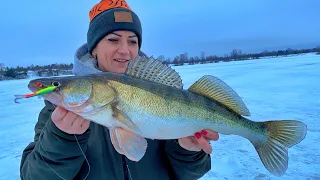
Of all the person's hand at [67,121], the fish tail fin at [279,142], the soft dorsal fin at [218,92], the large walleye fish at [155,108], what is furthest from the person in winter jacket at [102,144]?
the fish tail fin at [279,142]

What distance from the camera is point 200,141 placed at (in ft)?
6.45

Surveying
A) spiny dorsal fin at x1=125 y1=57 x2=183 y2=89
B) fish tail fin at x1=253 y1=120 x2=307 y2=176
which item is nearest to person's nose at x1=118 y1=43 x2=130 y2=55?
spiny dorsal fin at x1=125 y1=57 x2=183 y2=89

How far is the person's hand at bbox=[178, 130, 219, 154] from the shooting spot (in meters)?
1.97

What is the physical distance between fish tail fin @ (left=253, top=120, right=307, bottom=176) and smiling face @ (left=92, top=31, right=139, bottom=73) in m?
1.26

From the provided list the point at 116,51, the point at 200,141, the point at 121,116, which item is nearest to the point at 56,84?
the point at 121,116

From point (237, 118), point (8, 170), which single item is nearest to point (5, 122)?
point (8, 170)

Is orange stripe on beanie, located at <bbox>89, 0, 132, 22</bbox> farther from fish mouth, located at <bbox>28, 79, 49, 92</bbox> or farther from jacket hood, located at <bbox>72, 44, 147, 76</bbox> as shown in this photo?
fish mouth, located at <bbox>28, 79, 49, 92</bbox>

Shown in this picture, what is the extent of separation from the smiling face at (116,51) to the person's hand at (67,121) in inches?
32.1

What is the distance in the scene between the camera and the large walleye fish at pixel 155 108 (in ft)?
5.71

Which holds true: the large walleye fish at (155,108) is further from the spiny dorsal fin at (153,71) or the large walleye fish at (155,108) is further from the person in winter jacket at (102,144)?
the person in winter jacket at (102,144)

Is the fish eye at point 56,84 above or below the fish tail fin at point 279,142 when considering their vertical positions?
above

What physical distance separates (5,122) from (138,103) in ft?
22.2

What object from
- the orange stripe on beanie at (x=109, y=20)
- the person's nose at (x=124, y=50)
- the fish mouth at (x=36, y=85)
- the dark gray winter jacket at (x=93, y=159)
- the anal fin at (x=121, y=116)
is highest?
the orange stripe on beanie at (x=109, y=20)

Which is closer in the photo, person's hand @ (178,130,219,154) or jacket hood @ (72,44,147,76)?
person's hand @ (178,130,219,154)
